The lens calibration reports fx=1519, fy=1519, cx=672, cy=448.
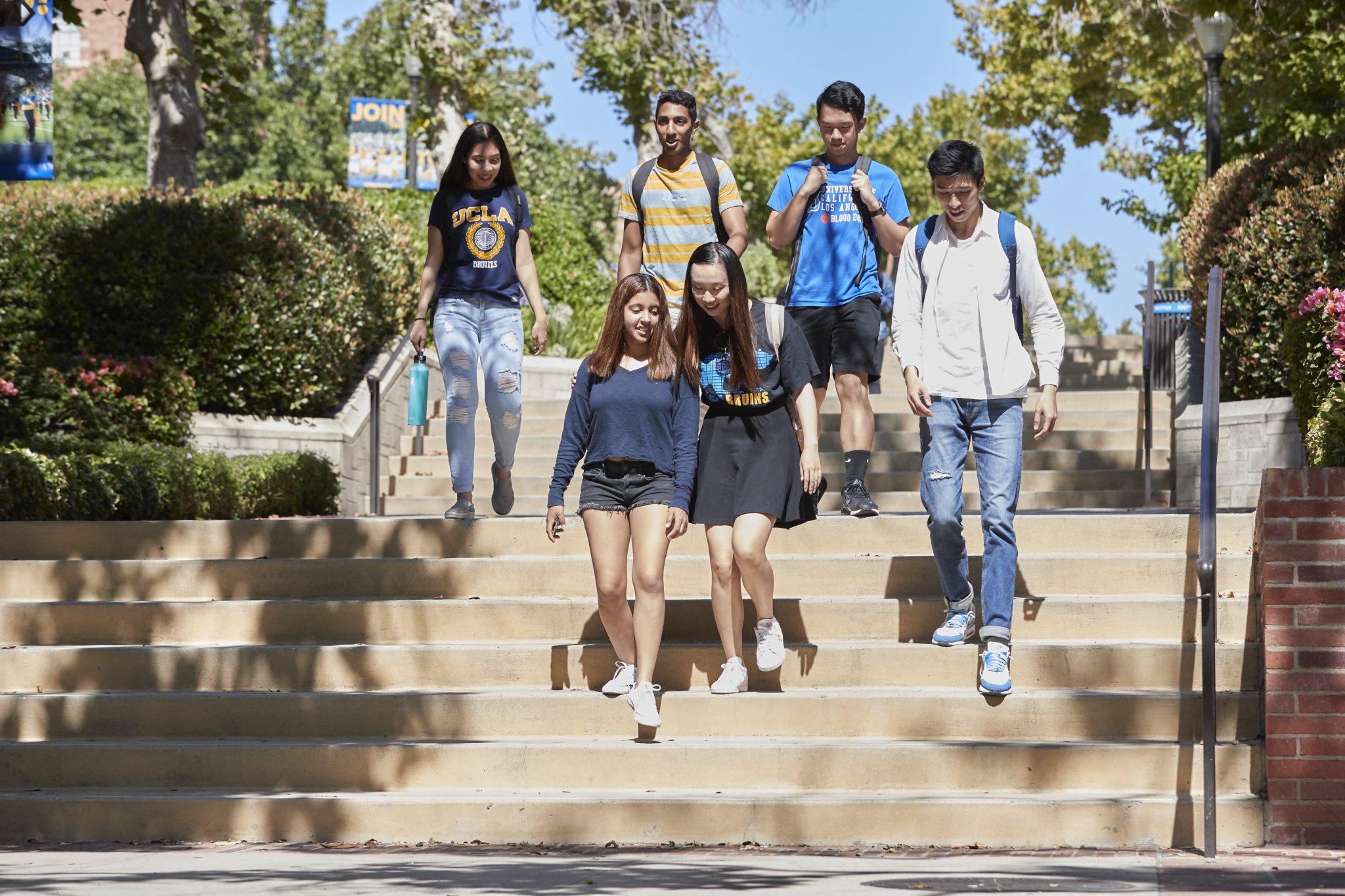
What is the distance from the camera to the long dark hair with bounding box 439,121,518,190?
7.78 metres

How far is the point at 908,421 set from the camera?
39.0 feet

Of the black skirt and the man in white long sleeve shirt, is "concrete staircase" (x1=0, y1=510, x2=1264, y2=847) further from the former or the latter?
the black skirt

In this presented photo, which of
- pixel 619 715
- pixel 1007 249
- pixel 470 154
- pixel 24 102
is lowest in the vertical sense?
pixel 619 715

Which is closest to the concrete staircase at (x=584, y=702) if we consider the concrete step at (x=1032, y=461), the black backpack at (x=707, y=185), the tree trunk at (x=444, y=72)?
the black backpack at (x=707, y=185)

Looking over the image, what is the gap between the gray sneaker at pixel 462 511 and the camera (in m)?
7.88

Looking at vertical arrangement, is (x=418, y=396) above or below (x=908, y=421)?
above

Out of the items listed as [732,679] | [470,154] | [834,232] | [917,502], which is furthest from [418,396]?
[732,679]

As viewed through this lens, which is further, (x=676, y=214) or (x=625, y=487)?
(x=676, y=214)

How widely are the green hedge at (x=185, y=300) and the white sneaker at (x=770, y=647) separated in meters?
6.32

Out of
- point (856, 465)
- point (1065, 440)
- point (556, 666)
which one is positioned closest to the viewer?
point (556, 666)

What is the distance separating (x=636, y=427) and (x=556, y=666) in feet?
3.94

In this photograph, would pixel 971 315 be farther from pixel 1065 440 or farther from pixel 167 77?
pixel 167 77

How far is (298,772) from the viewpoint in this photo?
20.9ft

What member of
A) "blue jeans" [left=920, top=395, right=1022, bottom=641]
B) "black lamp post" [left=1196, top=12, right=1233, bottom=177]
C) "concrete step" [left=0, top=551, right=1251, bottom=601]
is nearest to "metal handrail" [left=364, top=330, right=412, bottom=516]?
"concrete step" [left=0, top=551, right=1251, bottom=601]
